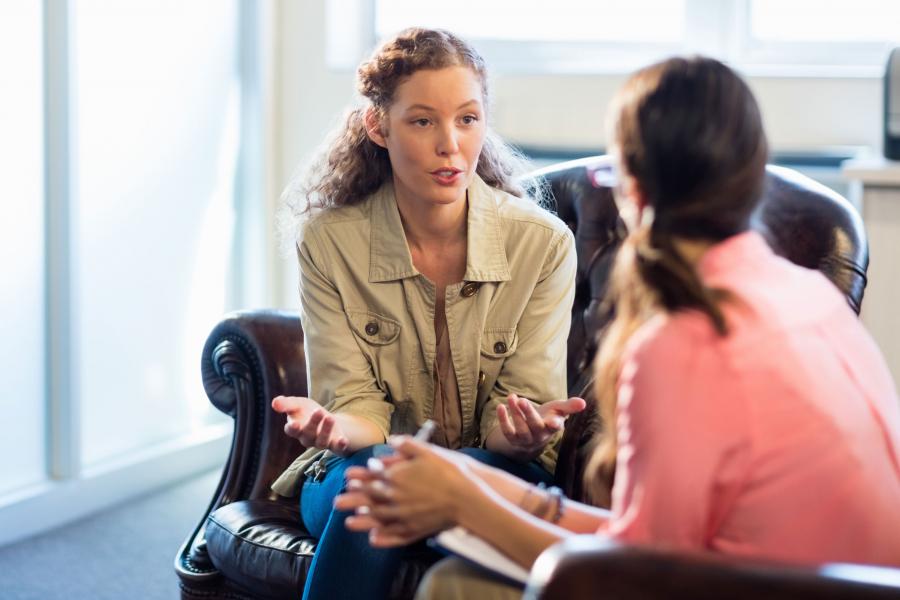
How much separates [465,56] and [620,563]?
1.11 m

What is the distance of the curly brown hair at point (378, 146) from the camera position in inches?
77.5

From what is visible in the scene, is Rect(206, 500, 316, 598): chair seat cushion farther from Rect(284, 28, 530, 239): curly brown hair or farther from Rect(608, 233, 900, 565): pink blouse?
Rect(608, 233, 900, 565): pink blouse

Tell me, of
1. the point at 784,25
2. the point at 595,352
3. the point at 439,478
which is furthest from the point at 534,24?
the point at 439,478

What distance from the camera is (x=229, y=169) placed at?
366 cm

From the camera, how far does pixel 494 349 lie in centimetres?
201

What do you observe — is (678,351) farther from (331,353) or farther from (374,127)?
(374,127)

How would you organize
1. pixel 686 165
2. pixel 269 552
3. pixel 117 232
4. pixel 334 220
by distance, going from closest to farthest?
1. pixel 686 165
2. pixel 269 552
3. pixel 334 220
4. pixel 117 232

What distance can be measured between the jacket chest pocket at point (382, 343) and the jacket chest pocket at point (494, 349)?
0.46 feet

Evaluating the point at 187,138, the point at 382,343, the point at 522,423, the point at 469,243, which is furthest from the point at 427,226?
the point at 187,138

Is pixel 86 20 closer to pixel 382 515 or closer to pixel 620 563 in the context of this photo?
pixel 382 515

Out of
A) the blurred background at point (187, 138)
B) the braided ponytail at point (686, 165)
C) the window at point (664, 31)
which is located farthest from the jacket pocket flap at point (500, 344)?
the window at point (664, 31)

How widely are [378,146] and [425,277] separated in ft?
0.86

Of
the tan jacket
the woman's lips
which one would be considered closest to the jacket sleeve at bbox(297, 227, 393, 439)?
the tan jacket

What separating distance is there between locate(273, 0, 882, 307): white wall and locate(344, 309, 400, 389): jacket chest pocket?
3.52ft
